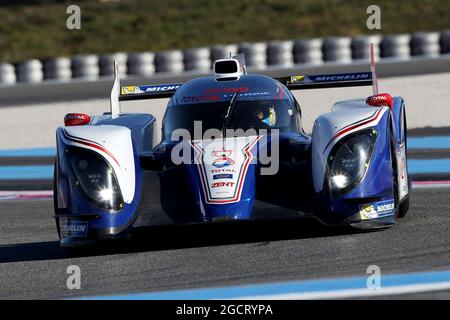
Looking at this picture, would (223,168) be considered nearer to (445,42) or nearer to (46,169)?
(46,169)

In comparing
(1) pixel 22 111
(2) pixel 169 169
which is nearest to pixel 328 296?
(2) pixel 169 169

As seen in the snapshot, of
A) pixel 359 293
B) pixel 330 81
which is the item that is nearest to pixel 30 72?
pixel 330 81

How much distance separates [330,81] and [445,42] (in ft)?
39.4

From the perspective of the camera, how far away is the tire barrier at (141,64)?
20609 millimetres

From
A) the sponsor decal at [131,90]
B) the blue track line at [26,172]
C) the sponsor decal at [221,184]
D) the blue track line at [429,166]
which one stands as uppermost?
the sponsor decal at [131,90]

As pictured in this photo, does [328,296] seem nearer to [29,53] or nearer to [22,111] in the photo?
[22,111]

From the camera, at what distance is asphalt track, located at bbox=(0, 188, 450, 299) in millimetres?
6320

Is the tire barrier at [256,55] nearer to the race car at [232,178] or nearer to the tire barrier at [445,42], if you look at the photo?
the tire barrier at [445,42]

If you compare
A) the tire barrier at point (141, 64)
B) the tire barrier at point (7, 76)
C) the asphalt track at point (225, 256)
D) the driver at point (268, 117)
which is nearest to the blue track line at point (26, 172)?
the asphalt track at point (225, 256)

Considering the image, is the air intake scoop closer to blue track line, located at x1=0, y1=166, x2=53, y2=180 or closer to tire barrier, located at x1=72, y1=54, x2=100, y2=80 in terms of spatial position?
blue track line, located at x1=0, y1=166, x2=53, y2=180

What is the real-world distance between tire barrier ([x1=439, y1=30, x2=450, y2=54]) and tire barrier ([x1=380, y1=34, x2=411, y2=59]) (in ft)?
2.08

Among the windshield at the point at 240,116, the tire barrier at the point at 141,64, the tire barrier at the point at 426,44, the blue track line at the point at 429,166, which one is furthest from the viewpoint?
the tire barrier at the point at 141,64

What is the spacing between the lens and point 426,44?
20391 millimetres
